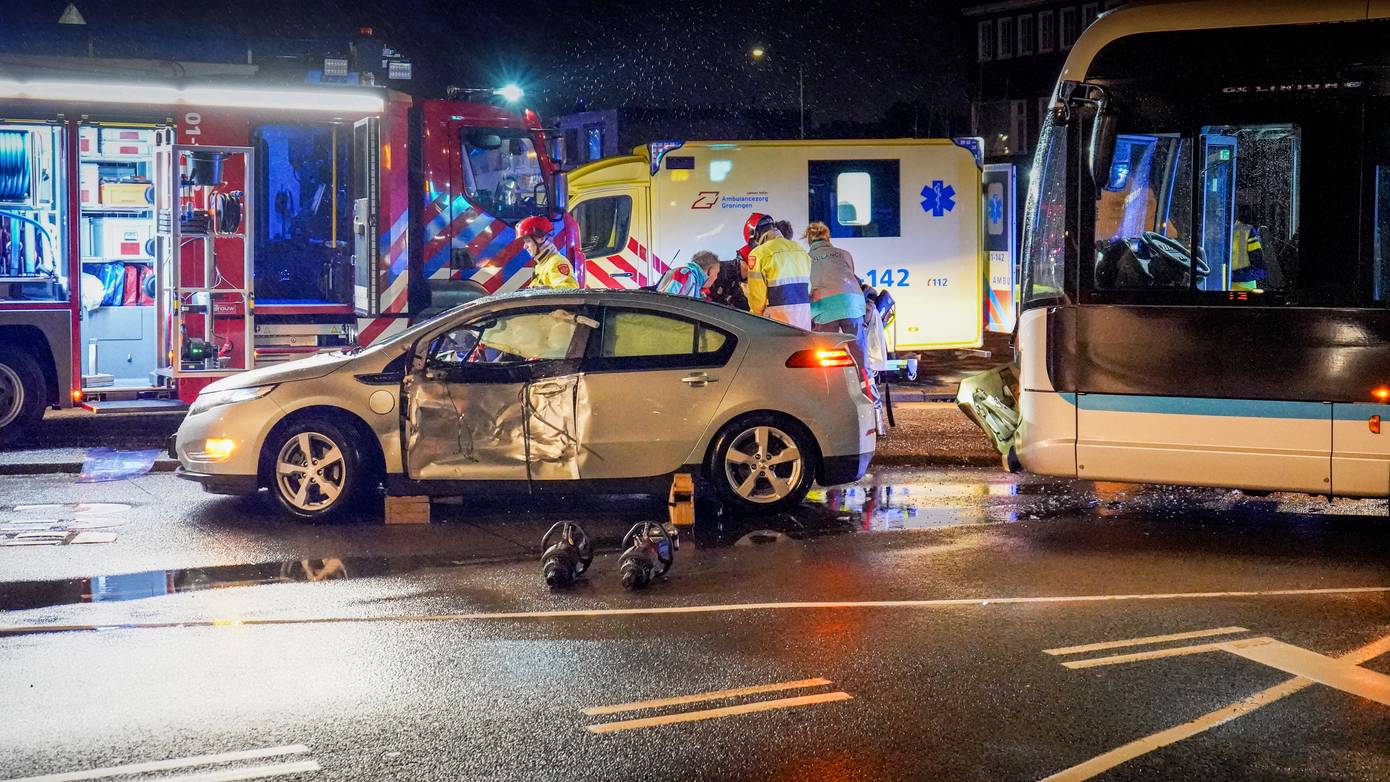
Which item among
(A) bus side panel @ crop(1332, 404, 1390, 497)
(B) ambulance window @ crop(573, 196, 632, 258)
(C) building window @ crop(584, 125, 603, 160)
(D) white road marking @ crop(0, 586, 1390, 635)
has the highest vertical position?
(C) building window @ crop(584, 125, 603, 160)

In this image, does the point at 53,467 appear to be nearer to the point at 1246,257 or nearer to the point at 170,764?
the point at 170,764

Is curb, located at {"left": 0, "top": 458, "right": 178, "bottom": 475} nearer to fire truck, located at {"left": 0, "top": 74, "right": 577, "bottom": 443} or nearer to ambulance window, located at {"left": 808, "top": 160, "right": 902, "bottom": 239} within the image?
fire truck, located at {"left": 0, "top": 74, "right": 577, "bottom": 443}

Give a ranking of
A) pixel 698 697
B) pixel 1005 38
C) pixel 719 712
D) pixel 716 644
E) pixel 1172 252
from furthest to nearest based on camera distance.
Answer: pixel 1005 38
pixel 1172 252
pixel 716 644
pixel 698 697
pixel 719 712

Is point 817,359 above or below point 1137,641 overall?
above

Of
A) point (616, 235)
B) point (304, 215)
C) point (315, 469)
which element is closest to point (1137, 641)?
point (315, 469)

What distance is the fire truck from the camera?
13.0 metres

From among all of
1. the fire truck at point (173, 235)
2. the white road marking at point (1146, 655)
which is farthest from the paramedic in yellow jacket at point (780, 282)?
the white road marking at point (1146, 655)

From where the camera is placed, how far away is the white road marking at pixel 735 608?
6.90m

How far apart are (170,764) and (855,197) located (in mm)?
14923

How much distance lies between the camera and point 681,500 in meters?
9.46

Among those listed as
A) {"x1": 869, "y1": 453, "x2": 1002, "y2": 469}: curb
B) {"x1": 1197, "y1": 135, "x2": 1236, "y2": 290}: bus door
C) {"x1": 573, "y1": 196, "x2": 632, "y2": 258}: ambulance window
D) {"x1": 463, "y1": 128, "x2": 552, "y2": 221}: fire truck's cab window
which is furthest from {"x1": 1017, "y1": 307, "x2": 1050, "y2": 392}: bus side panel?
{"x1": 573, "y1": 196, "x2": 632, "y2": 258}: ambulance window

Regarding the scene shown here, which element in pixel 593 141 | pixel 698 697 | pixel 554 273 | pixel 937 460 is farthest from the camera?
pixel 593 141

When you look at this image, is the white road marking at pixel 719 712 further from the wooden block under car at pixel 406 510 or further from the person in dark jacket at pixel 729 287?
the person in dark jacket at pixel 729 287

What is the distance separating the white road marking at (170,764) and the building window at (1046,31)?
198 ft
